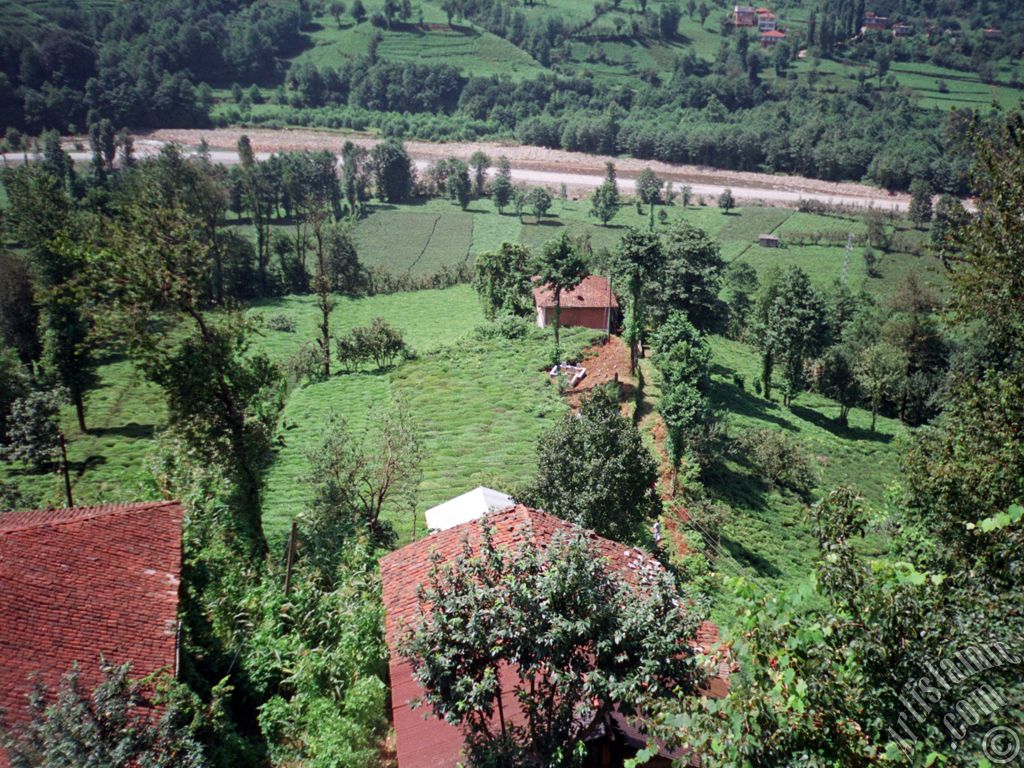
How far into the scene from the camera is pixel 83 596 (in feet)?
47.5

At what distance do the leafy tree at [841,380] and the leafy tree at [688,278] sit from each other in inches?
440

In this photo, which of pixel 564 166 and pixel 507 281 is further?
pixel 564 166

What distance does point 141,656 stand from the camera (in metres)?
13.7

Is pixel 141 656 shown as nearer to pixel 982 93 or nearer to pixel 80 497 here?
pixel 80 497

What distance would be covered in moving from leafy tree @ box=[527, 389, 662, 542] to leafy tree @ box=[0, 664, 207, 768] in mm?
11484

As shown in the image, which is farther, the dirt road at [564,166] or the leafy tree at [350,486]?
the dirt road at [564,166]

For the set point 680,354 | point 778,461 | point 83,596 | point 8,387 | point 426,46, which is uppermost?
point 426,46

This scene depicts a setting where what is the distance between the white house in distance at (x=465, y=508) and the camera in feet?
68.7

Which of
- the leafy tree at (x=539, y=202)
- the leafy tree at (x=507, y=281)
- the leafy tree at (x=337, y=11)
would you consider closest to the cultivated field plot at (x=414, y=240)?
the leafy tree at (x=539, y=202)

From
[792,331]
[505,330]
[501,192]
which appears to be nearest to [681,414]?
[505,330]

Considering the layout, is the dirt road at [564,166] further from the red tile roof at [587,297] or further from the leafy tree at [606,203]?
the red tile roof at [587,297]

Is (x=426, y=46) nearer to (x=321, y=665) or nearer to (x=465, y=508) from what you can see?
(x=465, y=508)

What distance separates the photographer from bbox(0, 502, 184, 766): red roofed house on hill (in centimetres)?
1282

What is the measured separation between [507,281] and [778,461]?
24.9 metres
